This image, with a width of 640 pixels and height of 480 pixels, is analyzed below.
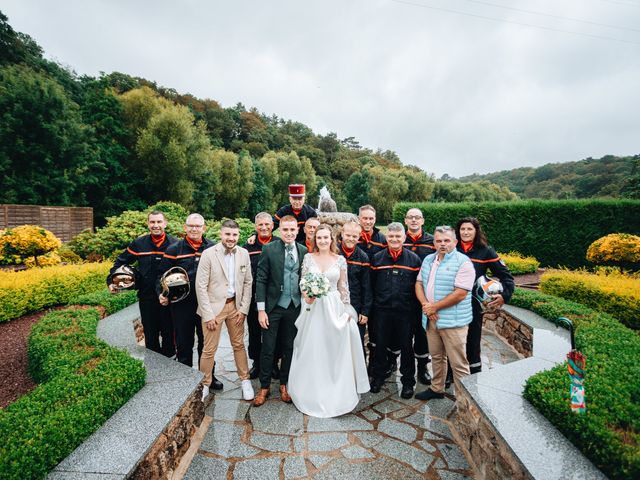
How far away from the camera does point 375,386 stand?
446cm

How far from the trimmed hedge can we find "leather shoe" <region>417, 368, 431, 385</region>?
3593mm

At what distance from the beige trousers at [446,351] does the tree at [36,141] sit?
Answer: 22078 millimetres

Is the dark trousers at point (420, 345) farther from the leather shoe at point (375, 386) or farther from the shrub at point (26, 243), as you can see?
the shrub at point (26, 243)

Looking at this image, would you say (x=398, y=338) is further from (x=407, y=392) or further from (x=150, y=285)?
(x=150, y=285)

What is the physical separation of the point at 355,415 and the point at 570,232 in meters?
13.2

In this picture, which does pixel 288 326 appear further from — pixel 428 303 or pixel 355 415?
pixel 428 303

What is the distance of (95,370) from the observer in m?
3.35

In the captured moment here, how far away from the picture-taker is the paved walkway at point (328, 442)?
3021 millimetres

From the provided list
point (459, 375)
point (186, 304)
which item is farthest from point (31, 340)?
point (459, 375)

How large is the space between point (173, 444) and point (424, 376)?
3.35 meters

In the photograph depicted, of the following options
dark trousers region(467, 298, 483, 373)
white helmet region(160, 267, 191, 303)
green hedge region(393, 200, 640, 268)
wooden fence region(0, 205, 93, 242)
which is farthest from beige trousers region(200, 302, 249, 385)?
green hedge region(393, 200, 640, 268)

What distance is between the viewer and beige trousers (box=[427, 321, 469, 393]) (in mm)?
3877

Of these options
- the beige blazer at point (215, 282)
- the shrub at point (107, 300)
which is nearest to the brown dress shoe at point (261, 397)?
the beige blazer at point (215, 282)

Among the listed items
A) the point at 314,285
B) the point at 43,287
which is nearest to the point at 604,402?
the point at 314,285
